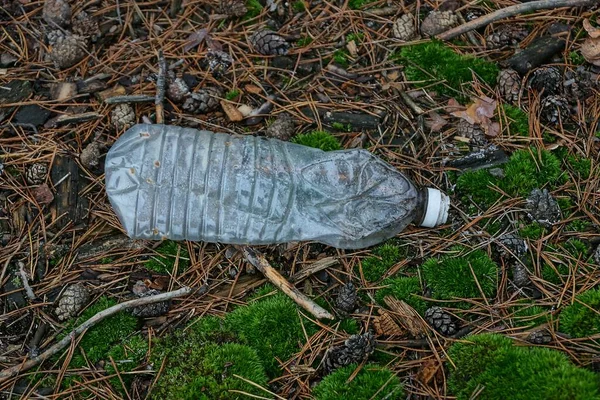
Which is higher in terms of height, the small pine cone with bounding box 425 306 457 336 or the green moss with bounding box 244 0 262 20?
the green moss with bounding box 244 0 262 20

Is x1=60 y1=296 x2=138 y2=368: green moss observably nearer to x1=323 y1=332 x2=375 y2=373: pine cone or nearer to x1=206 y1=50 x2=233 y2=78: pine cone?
x1=323 y1=332 x2=375 y2=373: pine cone

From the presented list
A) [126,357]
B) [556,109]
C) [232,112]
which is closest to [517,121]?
[556,109]

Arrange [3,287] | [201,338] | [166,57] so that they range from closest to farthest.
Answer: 1. [201,338]
2. [3,287]
3. [166,57]

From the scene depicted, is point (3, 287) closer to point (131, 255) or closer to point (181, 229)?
point (131, 255)

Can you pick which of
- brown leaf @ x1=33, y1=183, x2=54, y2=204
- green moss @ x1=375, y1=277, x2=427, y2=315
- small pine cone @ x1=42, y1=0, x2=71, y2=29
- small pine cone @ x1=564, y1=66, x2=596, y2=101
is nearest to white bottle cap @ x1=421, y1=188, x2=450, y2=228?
green moss @ x1=375, y1=277, x2=427, y2=315

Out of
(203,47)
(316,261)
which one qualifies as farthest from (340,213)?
(203,47)

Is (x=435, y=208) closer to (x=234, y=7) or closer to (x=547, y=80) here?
(x=547, y=80)

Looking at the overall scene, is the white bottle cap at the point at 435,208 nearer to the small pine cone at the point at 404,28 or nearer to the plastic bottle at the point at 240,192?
the plastic bottle at the point at 240,192
